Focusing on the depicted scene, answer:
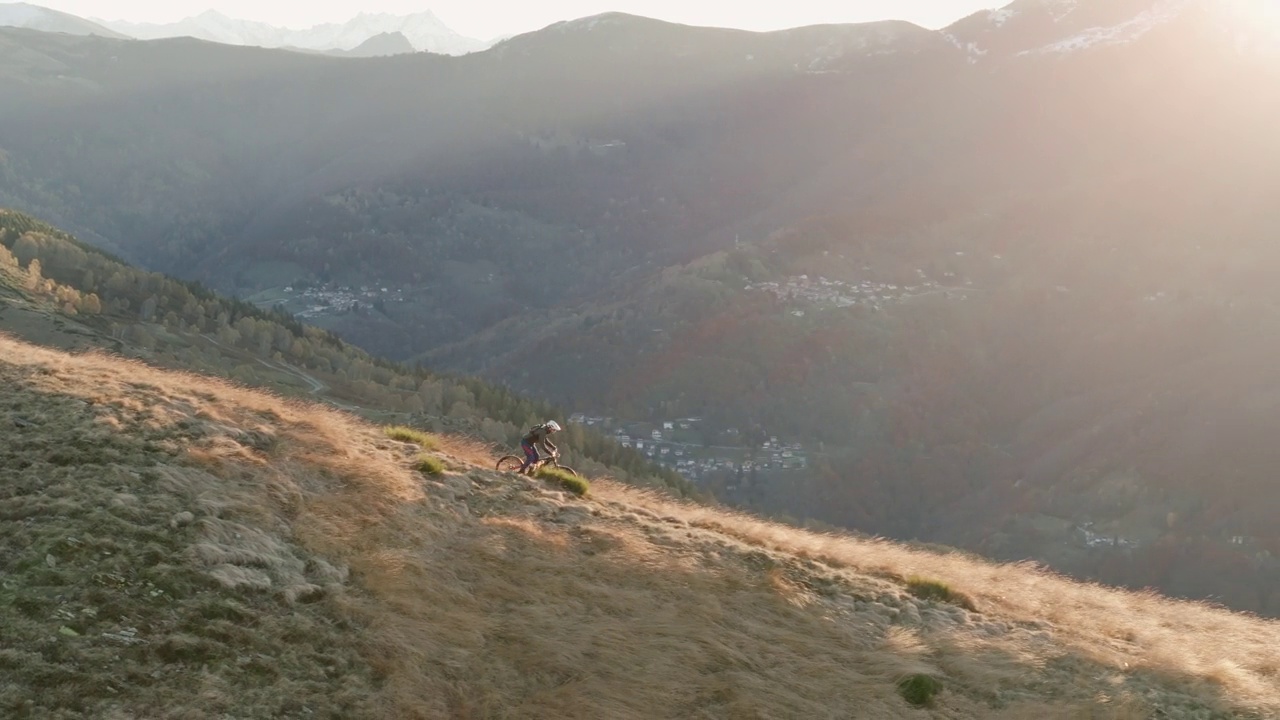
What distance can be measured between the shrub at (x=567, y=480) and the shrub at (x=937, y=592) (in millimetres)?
7998

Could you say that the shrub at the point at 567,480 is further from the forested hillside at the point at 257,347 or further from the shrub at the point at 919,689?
the forested hillside at the point at 257,347

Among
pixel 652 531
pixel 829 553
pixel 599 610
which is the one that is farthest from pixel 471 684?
pixel 829 553

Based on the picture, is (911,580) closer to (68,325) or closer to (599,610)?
(599,610)

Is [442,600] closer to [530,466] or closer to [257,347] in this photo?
[530,466]

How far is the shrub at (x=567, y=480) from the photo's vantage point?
885 inches

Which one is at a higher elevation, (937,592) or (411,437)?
(411,437)

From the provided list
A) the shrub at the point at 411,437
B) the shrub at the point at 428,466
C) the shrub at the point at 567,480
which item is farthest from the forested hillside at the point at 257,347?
the shrub at the point at 428,466

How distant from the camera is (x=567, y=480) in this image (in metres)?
22.9

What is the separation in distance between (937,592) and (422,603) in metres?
12.1

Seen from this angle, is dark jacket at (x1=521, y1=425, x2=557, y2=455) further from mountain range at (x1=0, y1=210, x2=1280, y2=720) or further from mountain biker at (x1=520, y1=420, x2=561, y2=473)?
mountain range at (x1=0, y1=210, x2=1280, y2=720)

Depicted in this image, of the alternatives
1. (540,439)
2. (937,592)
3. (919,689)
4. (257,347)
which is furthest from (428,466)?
(257,347)

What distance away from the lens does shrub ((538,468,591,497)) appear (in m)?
22.5

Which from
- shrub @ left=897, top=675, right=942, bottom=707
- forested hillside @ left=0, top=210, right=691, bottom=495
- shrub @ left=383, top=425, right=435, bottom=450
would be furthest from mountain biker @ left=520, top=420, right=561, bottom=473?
forested hillside @ left=0, top=210, right=691, bottom=495

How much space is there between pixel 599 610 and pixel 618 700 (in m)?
2.57
